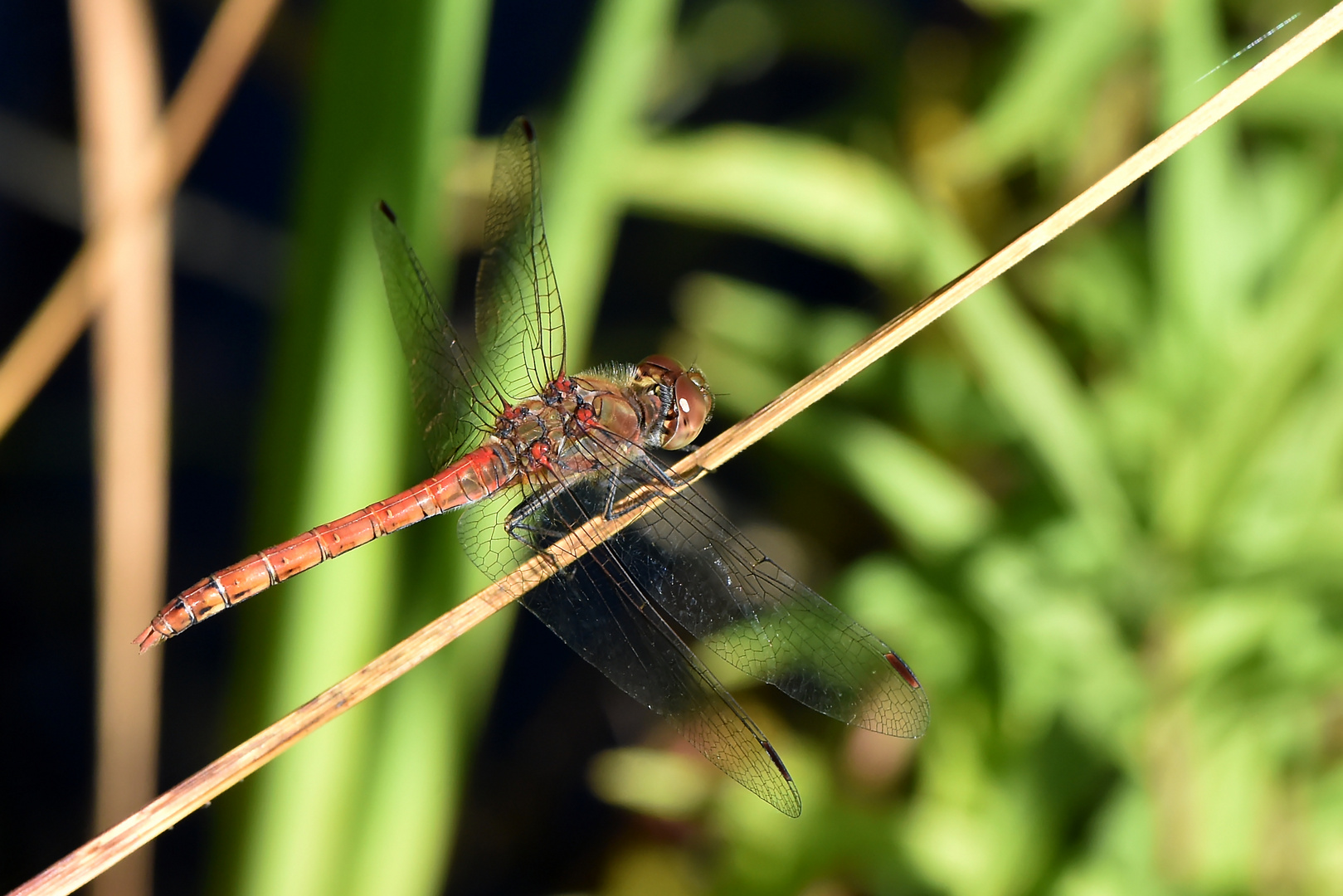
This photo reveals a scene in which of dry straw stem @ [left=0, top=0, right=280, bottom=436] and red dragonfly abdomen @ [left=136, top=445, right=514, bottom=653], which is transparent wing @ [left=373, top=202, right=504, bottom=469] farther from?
dry straw stem @ [left=0, top=0, right=280, bottom=436]

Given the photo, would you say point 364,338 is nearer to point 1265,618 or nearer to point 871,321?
point 871,321

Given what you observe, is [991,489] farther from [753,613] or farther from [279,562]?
[279,562]

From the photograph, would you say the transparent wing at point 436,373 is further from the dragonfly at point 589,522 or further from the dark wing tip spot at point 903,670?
the dark wing tip spot at point 903,670

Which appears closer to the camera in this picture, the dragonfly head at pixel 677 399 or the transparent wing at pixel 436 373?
the transparent wing at pixel 436 373

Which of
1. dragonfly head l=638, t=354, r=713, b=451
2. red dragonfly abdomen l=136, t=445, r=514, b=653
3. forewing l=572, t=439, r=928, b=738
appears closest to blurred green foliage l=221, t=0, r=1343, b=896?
red dragonfly abdomen l=136, t=445, r=514, b=653

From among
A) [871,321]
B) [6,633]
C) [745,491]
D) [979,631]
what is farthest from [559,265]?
[6,633]

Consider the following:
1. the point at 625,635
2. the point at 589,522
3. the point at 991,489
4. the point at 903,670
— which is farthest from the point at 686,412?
the point at 991,489

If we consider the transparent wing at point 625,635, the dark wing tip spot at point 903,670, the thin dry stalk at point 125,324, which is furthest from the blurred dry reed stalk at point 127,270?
the dark wing tip spot at point 903,670
